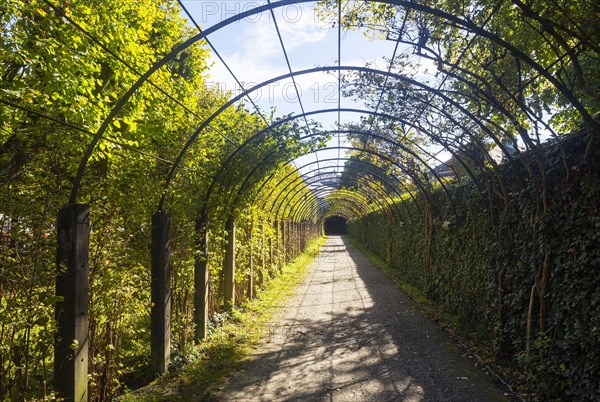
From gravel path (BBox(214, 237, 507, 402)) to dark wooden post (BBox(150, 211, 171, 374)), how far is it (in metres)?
0.95

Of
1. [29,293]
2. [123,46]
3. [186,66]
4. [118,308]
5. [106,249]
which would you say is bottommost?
[118,308]

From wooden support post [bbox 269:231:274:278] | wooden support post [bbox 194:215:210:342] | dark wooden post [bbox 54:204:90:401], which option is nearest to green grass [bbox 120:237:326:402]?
wooden support post [bbox 194:215:210:342]

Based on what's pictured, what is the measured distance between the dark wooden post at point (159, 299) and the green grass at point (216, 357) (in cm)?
25

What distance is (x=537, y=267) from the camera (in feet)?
16.8

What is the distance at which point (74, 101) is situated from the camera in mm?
4777

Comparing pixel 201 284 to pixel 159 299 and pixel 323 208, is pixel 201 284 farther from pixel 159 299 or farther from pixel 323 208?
pixel 323 208

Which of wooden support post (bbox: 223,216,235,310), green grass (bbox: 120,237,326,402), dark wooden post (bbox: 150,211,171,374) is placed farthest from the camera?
wooden support post (bbox: 223,216,235,310)

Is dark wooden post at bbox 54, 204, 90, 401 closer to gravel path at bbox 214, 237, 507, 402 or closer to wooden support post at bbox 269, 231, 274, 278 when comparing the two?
gravel path at bbox 214, 237, 507, 402

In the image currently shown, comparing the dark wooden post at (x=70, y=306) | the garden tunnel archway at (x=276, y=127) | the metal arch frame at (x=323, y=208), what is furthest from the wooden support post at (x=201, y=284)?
the metal arch frame at (x=323, y=208)

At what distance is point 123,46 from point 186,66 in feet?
11.8

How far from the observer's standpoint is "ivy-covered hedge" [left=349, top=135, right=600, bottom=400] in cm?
404

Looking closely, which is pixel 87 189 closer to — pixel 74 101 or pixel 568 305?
pixel 74 101

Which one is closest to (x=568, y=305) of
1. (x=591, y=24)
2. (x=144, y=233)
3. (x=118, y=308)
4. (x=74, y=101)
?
(x=591, y=24)

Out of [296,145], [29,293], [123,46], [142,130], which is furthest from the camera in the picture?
[296,145]
